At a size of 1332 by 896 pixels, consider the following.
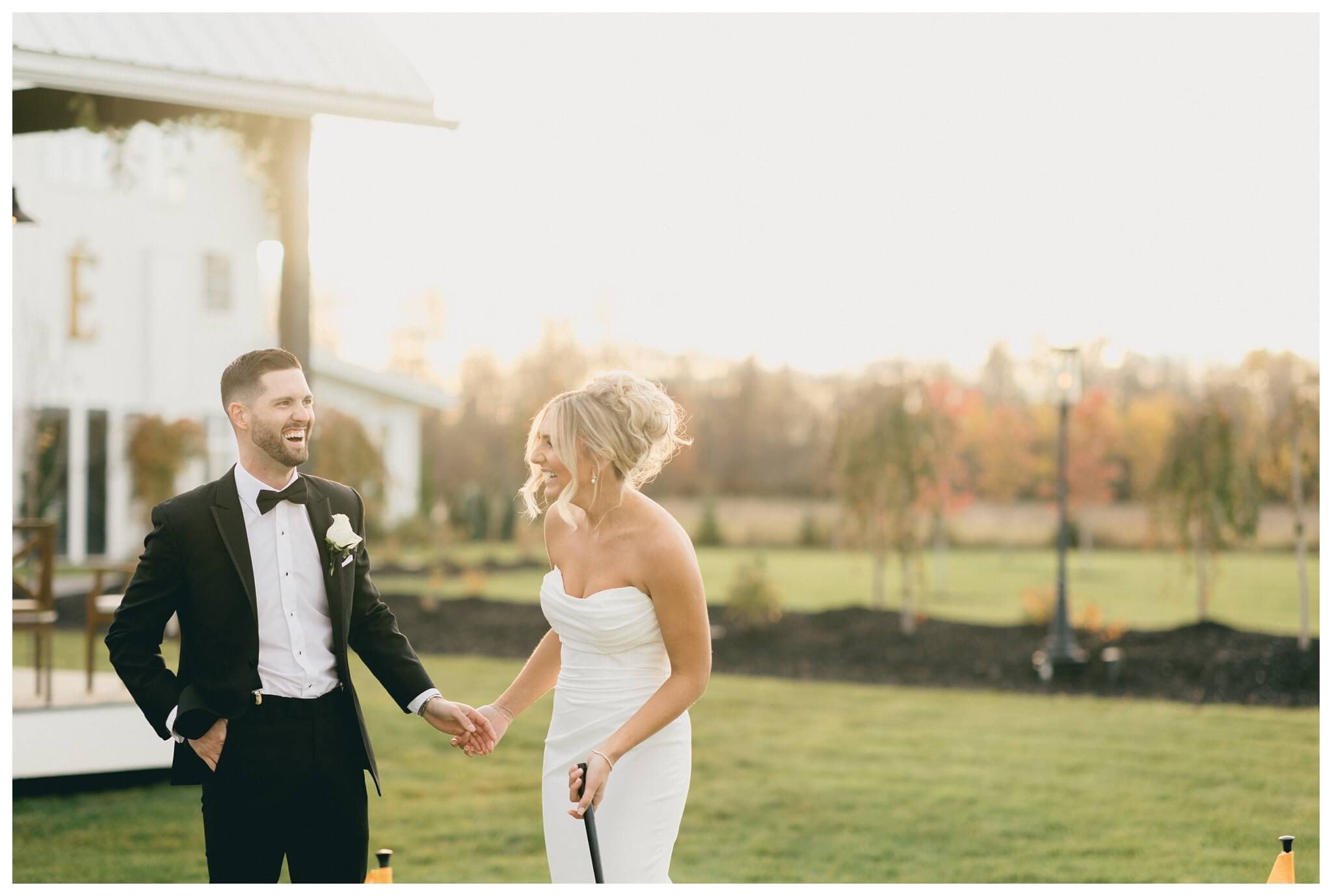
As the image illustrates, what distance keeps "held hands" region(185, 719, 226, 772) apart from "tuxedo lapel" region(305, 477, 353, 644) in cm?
31

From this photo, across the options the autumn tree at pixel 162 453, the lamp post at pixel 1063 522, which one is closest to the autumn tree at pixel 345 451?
the autumn tree at pixel 162 453

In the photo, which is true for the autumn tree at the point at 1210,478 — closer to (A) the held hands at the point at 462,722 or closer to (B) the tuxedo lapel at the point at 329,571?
(A) the held hands at the point at 462,722

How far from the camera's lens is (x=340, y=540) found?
3.04 meters

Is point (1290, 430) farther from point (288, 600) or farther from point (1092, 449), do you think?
point (1092, 449)

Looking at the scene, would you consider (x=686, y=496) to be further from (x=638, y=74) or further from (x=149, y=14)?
(x=149, y=14)

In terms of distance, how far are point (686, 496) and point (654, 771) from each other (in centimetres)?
2303

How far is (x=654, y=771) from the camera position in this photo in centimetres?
321

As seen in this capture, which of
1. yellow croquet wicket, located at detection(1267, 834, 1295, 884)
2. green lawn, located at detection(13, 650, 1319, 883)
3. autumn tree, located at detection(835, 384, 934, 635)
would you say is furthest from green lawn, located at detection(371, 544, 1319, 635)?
yellow croquet wicket, located at detection(1267, 834, 1295, 884)

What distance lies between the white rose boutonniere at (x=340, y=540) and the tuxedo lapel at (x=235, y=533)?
18cm

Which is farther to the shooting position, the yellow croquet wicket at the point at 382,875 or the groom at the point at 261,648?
the yellow croquet wicket at the point at 382,875

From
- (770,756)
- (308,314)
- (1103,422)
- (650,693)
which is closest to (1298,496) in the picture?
(770,756)

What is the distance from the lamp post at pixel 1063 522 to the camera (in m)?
10.2

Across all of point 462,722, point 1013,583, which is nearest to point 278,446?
point 462,722

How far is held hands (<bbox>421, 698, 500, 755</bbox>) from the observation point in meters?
3.33
